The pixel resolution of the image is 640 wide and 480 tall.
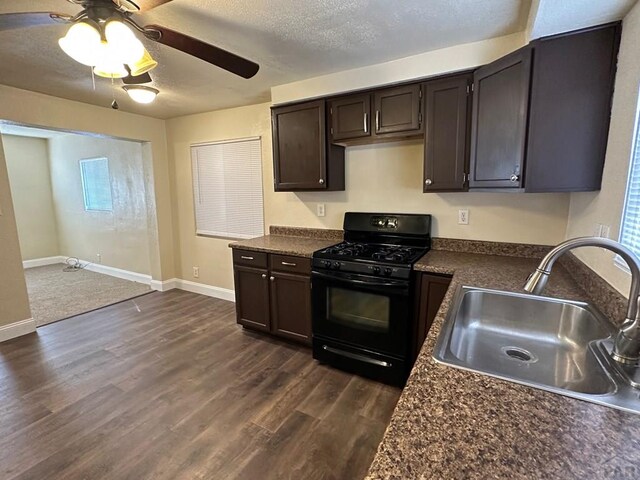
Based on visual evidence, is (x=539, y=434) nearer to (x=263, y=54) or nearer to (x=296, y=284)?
(x=296, y=284)

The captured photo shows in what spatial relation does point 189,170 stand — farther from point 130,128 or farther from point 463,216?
point 463,216

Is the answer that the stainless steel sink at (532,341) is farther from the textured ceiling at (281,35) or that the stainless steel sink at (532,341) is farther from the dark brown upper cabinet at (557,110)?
the textured ceiling at (281,35)

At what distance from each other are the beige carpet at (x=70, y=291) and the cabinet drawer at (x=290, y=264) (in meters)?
2.65

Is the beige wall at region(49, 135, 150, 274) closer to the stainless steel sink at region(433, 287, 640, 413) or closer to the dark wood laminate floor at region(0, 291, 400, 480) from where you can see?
the dark wood laminate floor at region(0, 291, 400, 480)

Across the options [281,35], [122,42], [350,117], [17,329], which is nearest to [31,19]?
[122,42]

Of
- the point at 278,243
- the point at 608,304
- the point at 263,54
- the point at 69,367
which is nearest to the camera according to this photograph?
the point at 608,304

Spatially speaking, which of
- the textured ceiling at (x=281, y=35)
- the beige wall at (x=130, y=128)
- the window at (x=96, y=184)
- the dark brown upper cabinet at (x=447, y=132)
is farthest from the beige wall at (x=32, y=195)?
the dark brown upper cabinet at (x=447, y=132)

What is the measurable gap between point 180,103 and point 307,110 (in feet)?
5.53

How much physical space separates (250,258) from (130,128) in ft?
8.22

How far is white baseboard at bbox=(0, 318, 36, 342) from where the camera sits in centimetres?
305

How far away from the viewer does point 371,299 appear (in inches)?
90.7

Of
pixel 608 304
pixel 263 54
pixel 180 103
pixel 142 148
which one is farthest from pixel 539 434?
pixel 142 148

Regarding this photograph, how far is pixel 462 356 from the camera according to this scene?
1265 mm

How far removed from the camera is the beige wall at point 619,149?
131 cm
